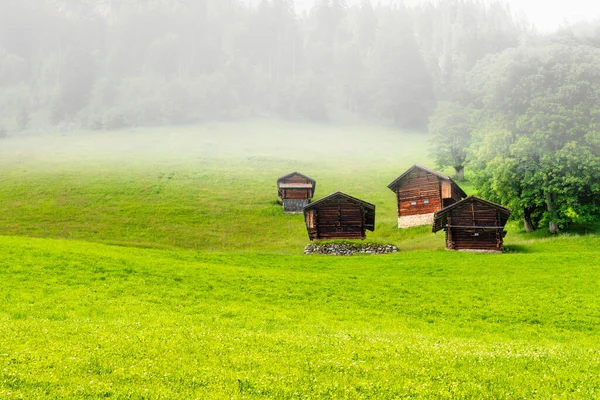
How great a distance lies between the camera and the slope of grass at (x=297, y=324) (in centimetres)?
1259

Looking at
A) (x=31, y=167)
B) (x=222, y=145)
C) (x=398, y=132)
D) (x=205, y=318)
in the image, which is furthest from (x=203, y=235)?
(x=398, y=132)

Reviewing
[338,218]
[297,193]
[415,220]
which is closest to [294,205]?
[297,193]

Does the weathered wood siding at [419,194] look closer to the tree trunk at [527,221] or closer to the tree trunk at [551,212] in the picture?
the tree trunk at [527,221]

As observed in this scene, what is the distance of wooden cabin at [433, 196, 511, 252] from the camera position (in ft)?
174

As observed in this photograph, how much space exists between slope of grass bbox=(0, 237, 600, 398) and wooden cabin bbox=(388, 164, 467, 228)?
17831 mm

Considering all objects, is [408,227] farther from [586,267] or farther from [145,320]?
[145,320]

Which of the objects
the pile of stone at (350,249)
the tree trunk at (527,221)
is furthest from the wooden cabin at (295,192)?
the tree trunk at (527,221)

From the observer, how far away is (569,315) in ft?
92.1

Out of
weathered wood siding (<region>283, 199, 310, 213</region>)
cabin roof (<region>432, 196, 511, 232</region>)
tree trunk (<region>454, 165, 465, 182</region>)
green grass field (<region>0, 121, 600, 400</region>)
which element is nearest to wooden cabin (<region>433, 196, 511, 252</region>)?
cabin roof (<region>432, 196, 511, 232</region>)

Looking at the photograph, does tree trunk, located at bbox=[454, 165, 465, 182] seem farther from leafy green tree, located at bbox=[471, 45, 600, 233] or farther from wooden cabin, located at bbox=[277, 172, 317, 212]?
leafy green tree, located at bbox=[471, 45, 600, 233]

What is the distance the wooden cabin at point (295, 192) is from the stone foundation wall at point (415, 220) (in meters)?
18.7

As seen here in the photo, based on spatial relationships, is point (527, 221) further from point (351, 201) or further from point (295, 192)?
point (295, 192)

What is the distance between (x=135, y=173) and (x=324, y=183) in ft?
130

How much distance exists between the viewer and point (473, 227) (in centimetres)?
5316
